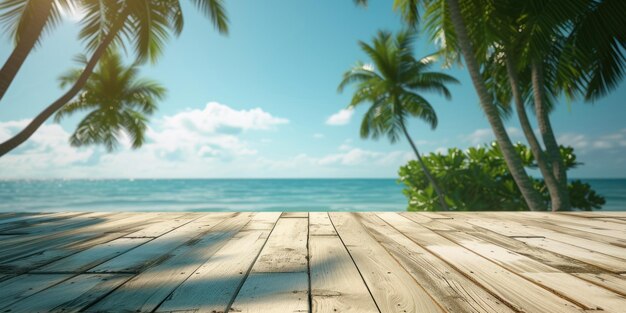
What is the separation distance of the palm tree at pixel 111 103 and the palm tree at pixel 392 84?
8.79 meters

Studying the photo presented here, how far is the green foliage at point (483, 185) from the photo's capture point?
7039 millimetres

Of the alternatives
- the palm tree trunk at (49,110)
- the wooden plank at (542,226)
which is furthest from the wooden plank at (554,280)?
the palm tree trunk at (49,110)

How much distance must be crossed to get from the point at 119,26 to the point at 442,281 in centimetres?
716

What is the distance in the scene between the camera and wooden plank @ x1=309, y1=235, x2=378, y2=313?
36.2 inches

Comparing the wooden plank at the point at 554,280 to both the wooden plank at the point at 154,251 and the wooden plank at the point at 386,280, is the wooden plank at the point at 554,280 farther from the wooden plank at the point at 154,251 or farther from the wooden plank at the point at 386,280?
the wooden plank at the point at 154,251

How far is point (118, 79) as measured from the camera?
13.1m

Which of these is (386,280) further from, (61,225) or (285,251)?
(61,225)

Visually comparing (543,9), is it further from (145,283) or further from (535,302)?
(145,283)

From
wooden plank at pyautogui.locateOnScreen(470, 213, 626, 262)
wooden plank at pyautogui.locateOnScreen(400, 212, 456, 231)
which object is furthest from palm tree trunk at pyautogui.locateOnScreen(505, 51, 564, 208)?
wooden plank at pyautogui.locateOnScreen(400, 212, 456, 231)

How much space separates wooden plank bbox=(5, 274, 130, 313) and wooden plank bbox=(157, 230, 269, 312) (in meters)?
0.25

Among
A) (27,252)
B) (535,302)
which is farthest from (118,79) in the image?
(535,302)

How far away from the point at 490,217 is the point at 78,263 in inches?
117

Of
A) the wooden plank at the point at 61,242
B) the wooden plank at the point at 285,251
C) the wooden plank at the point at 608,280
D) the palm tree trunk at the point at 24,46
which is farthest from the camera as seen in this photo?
the palm tree trunk at the point at 24,46

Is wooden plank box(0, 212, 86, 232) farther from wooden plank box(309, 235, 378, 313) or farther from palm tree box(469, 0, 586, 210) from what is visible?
palm tree box(469, 0, 586, 210)
